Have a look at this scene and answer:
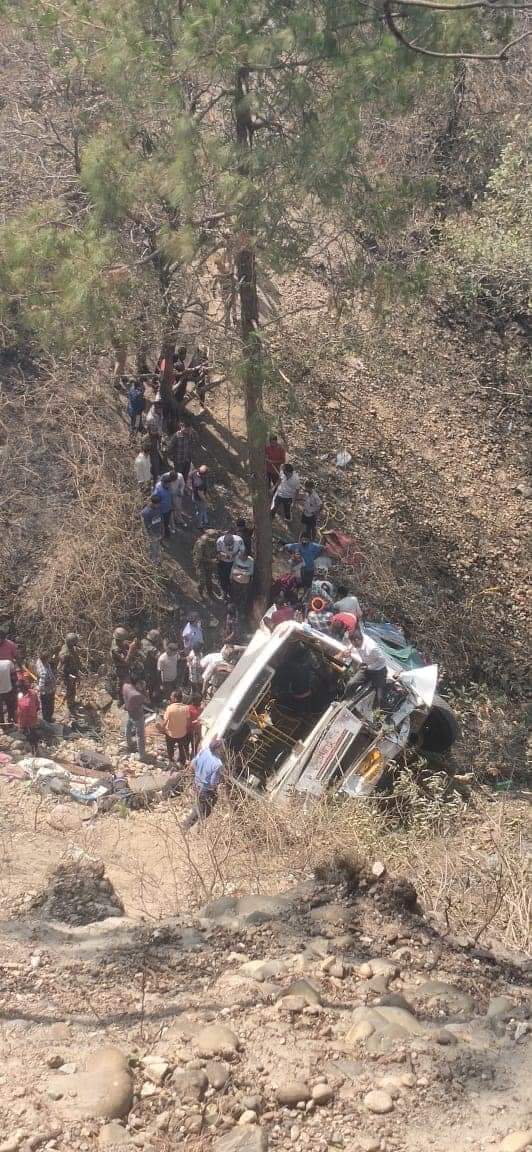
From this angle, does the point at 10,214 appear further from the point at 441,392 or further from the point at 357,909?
the point at 357,909

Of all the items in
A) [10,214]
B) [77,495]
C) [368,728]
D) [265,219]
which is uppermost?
[265,219]

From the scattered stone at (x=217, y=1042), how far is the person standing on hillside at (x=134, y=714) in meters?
5.51

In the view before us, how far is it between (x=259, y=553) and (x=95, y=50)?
5720 mm

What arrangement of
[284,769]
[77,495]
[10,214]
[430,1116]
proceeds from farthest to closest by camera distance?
[77,495] → [10,214] → [284,769] → [430,1116]

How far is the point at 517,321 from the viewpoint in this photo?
1691cm

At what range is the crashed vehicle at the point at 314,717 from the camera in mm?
8445

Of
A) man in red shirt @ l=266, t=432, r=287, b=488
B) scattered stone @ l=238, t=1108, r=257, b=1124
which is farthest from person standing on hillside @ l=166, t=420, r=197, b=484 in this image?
scattered stone @ l=238, t=1108, r=257, b=1124

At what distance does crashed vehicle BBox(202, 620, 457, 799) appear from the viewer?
27.7ft

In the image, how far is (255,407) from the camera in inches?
420

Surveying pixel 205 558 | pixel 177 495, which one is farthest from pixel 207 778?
pixel 177 495

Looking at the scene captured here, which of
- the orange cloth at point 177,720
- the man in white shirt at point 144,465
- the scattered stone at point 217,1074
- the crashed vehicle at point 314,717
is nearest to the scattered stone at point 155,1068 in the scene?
the scattered stone at point 217,1074

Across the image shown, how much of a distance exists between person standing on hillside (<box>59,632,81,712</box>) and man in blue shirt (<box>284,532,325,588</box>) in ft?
9.34

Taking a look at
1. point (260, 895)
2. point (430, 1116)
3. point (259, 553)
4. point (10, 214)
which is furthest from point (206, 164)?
point (430, 1116)

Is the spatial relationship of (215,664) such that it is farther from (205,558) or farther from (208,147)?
(208,147)
